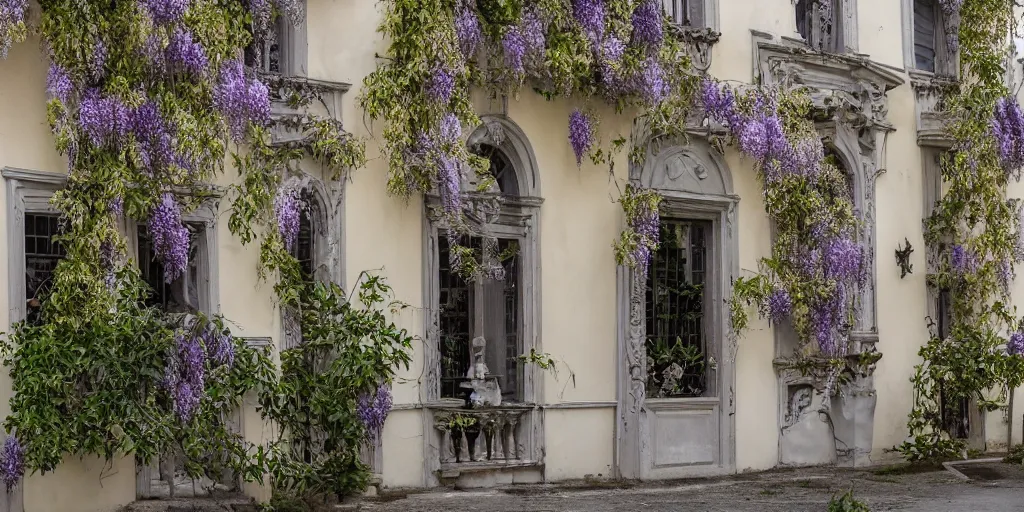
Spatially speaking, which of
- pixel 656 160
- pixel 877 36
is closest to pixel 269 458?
pixel 656 160

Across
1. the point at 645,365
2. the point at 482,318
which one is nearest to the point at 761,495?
the point at 645,365

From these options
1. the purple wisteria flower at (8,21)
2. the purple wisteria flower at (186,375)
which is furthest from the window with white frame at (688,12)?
the purple wisteria flower at (8,21)

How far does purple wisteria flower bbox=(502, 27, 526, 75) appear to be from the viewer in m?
14.7

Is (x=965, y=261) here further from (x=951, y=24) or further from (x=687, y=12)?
(x=687, y=12)

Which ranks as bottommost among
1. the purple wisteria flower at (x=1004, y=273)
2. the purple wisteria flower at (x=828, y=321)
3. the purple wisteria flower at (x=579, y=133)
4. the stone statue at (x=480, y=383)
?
the stone statue at (x=480, y=383)

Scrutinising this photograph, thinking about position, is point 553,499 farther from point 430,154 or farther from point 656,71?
point 656,71

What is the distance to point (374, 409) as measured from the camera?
13523 millimetres

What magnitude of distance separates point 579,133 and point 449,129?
6.04ft

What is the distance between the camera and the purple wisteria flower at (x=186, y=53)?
12.5 m

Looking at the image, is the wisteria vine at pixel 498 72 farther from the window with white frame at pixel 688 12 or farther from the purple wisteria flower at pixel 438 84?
the window with white frame at pixel 688 12

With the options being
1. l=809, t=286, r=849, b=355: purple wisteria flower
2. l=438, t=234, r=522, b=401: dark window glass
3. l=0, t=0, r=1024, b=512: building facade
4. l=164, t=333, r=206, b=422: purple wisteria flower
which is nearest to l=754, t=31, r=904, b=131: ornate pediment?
l=0, t=0, r=1024, b=512: building facade

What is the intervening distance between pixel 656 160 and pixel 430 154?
3.31 meters

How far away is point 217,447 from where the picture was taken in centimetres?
1251

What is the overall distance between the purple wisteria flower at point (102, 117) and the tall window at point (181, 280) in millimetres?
1075
